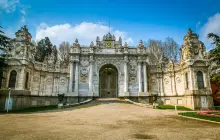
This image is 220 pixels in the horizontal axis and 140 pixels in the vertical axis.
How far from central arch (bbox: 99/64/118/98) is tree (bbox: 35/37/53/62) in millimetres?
20907

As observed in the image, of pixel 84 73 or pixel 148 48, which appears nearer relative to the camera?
pixel 84 73

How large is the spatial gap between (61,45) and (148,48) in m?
25.3

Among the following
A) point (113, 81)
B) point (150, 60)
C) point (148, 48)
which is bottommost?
point (113, 81)

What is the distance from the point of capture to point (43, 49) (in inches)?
1660

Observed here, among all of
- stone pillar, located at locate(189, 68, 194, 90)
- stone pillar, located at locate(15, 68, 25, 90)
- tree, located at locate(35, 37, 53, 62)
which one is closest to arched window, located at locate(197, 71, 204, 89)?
stone pillar, located at locate(189, 68, 194, 90)

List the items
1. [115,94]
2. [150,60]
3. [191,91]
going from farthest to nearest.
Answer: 1. [150,60]
2. [115,94]
3. [191,91]

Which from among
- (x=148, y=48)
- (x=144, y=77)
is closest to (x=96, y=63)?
(x=144, y=77)

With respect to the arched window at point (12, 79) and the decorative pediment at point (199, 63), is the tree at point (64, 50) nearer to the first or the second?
the arched window at point (12, 79)

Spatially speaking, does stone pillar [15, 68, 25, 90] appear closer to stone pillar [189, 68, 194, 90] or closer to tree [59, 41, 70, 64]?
Result: tree [59, 41, 70, 64]

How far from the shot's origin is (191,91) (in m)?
21.1

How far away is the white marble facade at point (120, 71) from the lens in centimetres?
2198

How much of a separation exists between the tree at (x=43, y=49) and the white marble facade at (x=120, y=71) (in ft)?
51.8

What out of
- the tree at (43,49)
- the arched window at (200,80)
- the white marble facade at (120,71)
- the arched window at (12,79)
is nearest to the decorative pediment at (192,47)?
the white marble facade at (120,71)

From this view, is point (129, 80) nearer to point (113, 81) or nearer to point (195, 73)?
point (113, 81)
